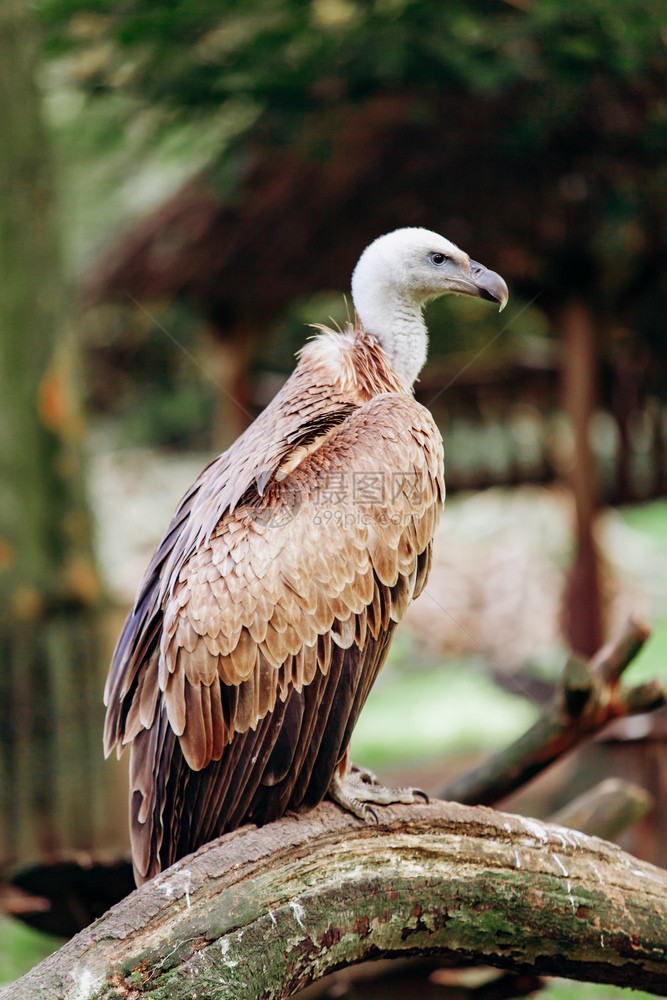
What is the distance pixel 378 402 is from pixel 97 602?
338 centimetres

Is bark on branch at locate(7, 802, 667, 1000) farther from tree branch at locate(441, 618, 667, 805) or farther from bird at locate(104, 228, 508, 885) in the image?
tree branch at locate(441, 618, 667, 805)

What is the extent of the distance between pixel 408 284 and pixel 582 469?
455 centimetres

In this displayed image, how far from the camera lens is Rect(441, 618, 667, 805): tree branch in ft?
10.0

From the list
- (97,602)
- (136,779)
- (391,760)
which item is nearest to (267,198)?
(97,602)

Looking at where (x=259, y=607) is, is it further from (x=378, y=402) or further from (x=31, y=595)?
(x=31, y=595)

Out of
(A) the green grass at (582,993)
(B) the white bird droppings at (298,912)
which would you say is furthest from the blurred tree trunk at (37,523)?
(B) the white bird droppings at (298,912)

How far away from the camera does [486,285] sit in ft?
9.26

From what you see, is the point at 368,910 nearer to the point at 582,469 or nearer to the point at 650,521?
the point at 582,469

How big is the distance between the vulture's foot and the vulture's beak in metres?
1.38

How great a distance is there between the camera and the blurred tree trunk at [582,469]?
Answer: 7.03m

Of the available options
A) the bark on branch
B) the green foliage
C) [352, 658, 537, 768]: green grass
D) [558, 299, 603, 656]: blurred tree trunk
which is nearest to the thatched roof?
the green foliage

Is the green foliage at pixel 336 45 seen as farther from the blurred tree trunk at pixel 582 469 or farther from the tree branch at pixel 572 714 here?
the tree branch at pixel 572 714

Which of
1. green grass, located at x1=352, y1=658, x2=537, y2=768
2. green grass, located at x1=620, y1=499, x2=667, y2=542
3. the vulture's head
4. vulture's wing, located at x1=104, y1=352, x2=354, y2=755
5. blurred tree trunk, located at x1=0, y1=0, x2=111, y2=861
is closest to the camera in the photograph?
vulture's wing, located at x1=104, y1=352, x2=354, y2=755

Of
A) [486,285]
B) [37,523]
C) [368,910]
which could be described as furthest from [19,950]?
[486,285]
